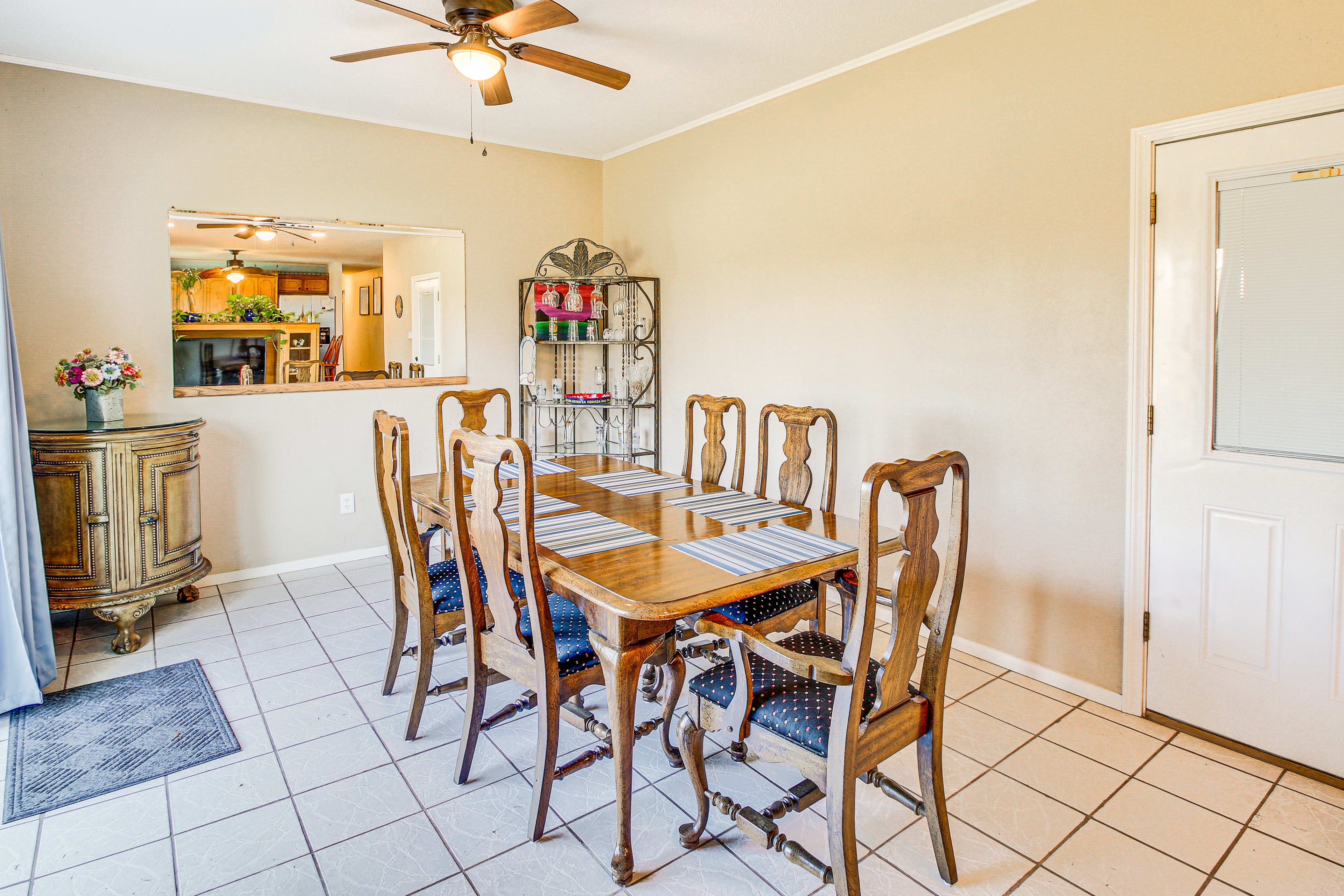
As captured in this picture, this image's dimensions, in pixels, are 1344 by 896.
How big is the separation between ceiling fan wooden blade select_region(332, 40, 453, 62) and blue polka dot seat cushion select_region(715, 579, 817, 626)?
2083 mm

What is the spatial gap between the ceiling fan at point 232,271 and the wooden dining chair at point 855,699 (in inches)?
132

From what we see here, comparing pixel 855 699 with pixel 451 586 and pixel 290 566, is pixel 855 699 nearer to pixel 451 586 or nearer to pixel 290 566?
pixel 451 586

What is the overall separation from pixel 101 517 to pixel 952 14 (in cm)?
395

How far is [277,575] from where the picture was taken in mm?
4086

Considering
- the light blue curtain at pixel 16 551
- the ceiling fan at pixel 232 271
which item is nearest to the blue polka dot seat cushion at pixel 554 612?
the light blue curtain at pixel 16 551

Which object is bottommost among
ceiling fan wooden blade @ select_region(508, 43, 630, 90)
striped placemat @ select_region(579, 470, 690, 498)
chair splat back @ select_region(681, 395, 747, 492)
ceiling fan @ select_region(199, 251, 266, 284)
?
striped placemat @ select_region(579, 470, 690, 498)

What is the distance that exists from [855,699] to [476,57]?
2275 mm

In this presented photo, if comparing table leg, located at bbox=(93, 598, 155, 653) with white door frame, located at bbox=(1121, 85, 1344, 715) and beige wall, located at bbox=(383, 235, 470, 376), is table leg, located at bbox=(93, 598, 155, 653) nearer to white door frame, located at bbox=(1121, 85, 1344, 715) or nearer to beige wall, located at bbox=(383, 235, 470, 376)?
beige wall, located at bbox=(383, 235, 470, 376)

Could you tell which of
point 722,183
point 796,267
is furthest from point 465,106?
point 796,267

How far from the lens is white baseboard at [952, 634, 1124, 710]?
268cm

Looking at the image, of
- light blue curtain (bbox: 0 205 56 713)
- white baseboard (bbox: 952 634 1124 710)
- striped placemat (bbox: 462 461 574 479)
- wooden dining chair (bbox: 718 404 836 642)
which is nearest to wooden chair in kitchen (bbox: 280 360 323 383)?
striped placemat (bbox: 462 461 574 479)

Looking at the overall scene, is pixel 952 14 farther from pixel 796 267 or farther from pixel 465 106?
pixel 465 106

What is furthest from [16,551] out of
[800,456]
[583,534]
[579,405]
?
[800,456]

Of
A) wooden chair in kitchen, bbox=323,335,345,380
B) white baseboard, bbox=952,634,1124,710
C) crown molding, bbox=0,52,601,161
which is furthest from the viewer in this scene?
wooden chair in kitchen, bbox=323,335,345,380
